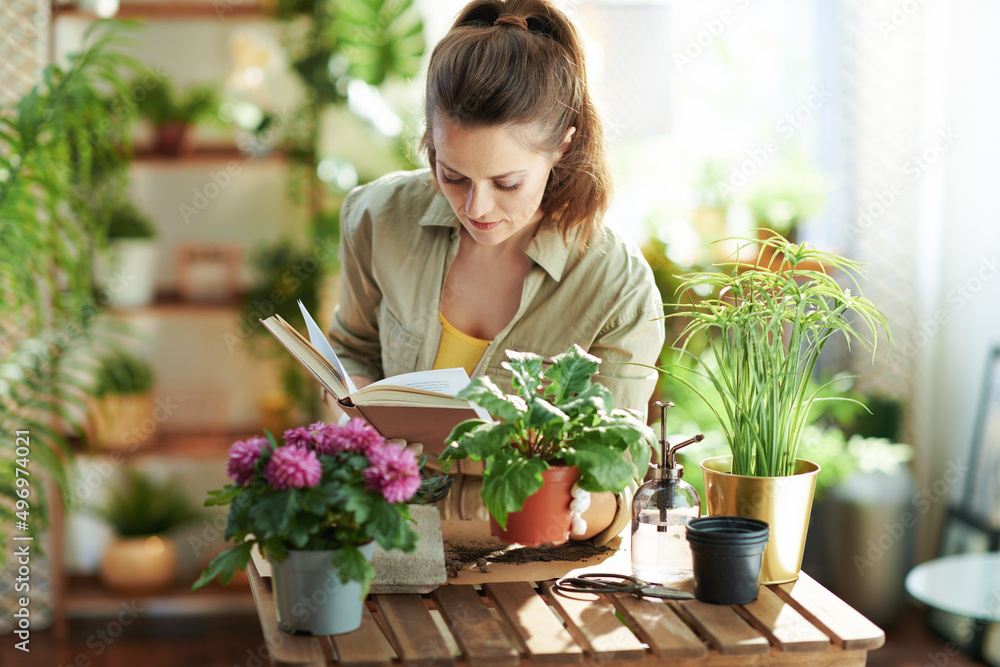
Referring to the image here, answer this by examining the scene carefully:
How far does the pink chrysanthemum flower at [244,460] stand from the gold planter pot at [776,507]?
0.64 m

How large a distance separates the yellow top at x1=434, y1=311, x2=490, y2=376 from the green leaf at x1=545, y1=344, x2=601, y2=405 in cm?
38

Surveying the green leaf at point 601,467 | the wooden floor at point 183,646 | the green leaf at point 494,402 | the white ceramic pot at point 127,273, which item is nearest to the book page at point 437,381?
the green leaf at point 494,402

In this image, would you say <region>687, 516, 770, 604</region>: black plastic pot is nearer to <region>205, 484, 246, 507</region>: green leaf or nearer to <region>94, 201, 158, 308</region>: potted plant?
<region>205, 484, 246, 507</region>: green leaf

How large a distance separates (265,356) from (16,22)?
136 cm

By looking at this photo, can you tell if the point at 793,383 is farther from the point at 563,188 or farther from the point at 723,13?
the point at 723,13

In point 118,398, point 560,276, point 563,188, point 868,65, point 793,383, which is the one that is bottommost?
point 118,398

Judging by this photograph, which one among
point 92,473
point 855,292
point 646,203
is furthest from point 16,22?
point 855,292

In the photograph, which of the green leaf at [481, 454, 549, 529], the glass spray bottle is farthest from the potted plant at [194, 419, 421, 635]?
the glass spray bottle

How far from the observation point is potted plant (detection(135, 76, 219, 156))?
3.30 meters

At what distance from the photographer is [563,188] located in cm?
162

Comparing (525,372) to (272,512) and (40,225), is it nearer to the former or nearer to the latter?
(272,512)

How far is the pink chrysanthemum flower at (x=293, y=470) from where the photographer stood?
109 centimetres

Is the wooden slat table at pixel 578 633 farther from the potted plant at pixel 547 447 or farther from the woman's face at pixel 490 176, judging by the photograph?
the woman's face at pixel 490 176

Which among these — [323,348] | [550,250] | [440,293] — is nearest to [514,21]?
[550,250]
